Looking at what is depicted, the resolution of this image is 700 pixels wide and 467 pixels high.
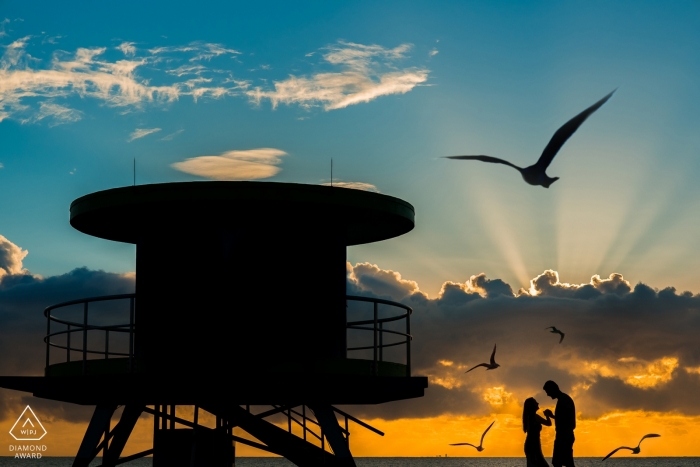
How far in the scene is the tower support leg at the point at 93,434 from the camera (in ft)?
59.1

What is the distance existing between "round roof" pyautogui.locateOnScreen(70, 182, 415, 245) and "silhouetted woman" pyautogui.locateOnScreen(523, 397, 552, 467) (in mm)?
4400

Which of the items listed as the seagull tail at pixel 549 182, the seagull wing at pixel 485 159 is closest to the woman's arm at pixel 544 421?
the seagull tail at pixel 549 182

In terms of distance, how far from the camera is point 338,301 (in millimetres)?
18062

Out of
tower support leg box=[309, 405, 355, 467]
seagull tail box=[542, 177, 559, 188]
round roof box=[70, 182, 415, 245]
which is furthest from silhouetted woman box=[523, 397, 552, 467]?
round roof box=[70, 182, 415, 245]

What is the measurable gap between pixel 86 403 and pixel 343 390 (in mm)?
5505

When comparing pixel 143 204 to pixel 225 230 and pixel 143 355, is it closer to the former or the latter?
pixel 225 230

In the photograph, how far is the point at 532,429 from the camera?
1616cm

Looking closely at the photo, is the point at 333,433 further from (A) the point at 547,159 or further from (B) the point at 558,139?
(B) the point at 558,139

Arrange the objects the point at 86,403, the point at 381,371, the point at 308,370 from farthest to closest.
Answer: the point at 86,403
the point at 381,371
the point at 308,370

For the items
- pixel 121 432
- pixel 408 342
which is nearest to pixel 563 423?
pixel 408 342

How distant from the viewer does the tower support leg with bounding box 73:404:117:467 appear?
18016mm

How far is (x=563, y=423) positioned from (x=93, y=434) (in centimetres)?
852

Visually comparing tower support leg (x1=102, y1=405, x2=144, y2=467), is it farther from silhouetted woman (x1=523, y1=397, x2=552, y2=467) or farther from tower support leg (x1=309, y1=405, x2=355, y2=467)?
silhouetted woman (x1=523, y1=397, x2=552, y2=467)

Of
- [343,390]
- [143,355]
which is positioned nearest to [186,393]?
[143,355]
